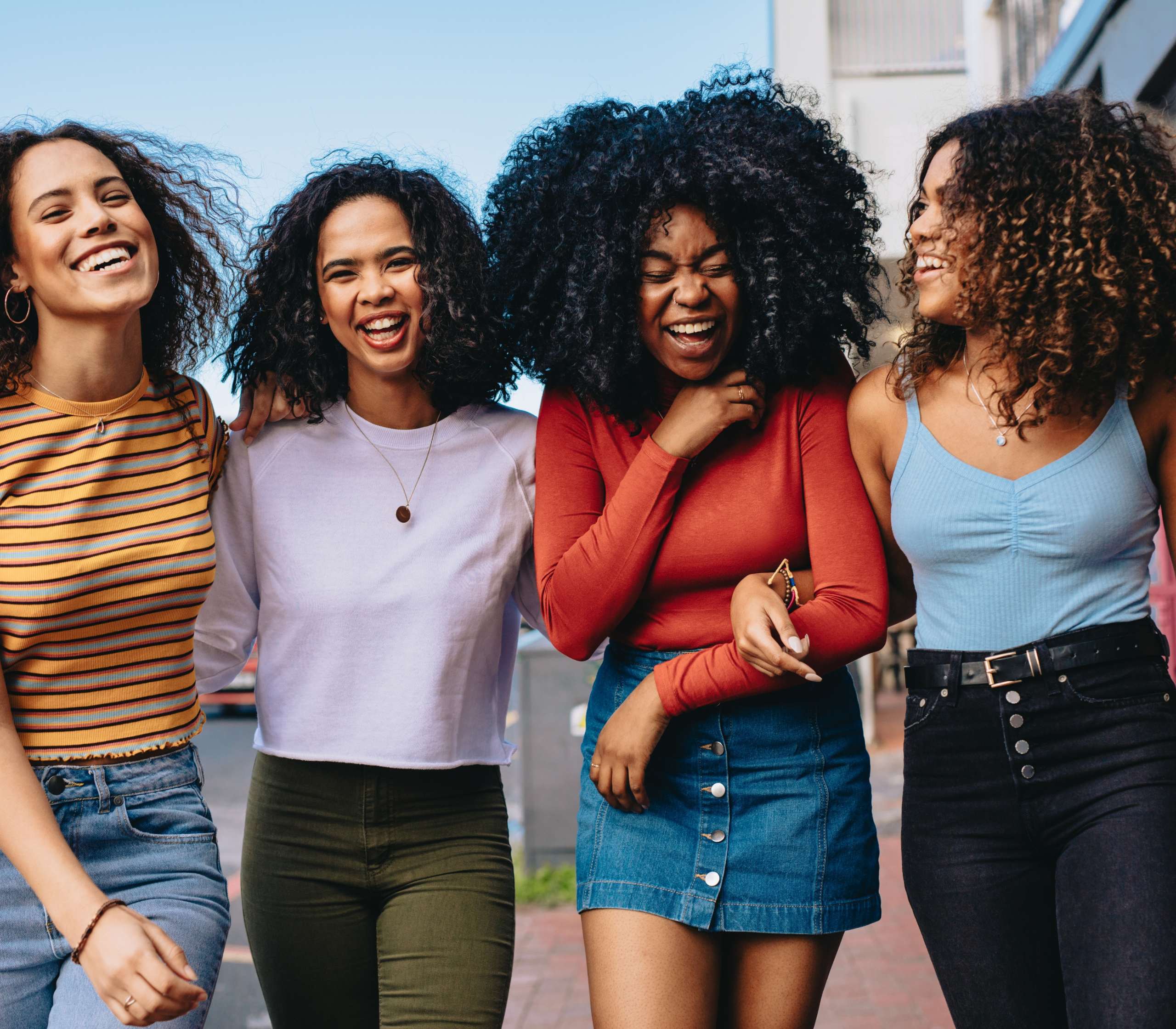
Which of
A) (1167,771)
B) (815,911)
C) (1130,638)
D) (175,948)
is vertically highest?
(1130,638)

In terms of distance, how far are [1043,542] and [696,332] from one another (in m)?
0.75

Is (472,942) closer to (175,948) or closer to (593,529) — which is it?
(175,948)

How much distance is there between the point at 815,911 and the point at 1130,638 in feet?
2.52

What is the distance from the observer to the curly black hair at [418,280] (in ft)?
9.29

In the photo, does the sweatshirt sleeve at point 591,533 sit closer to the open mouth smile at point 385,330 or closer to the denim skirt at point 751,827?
the denim skirt at point 751,827

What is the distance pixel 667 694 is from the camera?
2475 mm

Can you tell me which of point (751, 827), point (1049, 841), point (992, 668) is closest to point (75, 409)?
point (751, 827)

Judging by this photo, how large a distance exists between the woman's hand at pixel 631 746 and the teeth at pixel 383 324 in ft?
3.00

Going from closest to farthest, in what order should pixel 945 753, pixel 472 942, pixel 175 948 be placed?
pixel 175 948 < pixel 945 753 < pixel 472 942

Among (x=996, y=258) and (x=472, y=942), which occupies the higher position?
(x=996, y=258)

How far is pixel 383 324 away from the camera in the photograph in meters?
2.81

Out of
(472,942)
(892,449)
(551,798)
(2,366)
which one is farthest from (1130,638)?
(551,798)

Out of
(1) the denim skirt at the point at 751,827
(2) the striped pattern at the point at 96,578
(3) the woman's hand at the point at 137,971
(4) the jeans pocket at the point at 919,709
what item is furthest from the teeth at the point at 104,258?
(4) the jeans pocket at the point at 919,709

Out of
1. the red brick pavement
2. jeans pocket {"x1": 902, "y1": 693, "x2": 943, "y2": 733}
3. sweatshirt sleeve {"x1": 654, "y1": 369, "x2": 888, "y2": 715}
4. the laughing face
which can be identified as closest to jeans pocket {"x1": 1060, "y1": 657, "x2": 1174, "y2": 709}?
jeans pocket {"x1": 902, "y1": 693, "x2": 943, "y2": 733}
